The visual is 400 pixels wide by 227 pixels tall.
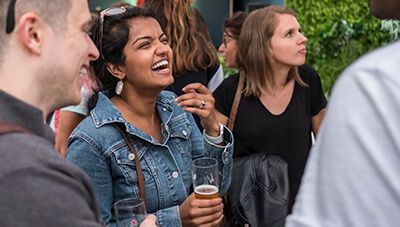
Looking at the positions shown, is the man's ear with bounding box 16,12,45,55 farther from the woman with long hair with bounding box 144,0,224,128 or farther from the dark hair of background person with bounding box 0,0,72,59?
the woman with long hair with bounding box 144,0,224,128

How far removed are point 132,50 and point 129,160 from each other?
523mm

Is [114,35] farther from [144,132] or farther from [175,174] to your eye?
[175,174]

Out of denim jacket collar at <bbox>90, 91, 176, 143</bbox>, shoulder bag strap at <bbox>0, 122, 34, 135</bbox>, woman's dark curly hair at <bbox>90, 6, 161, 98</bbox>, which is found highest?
shoulder bag strap at <bbox>0, 122, 34, 135</bbox>

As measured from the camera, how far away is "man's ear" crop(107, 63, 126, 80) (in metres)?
2.41

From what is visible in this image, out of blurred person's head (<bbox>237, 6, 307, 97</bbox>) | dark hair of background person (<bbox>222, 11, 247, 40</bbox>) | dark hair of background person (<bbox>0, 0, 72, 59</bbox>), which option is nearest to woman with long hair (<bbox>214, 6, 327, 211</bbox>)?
blurred person's head (<bbox>237, 6, 307, 97</bbox>)

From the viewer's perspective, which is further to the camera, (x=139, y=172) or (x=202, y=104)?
(x=202, y=104)

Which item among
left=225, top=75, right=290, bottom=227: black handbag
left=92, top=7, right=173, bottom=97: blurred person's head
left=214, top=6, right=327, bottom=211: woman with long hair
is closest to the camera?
left=92, top=7, right=173, bottom=97: blurred person's head

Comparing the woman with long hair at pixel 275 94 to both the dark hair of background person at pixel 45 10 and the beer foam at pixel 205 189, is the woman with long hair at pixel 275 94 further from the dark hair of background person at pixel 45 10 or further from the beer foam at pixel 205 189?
the dark hair of background person at pixel 45 10

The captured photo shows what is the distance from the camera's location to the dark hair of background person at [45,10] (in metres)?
1.28

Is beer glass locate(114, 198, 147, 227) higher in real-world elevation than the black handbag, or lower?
higher

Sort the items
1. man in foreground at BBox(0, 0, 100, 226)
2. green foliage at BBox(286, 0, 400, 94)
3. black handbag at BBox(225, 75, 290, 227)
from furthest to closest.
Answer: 1. green foliage at BBox(286, 0, 400, 94)
2. black handbag at BBox(225, 75, 290, 227)
3. man in foreground at BBox(0, 0, 100, 226)

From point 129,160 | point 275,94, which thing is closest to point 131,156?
point 129,160

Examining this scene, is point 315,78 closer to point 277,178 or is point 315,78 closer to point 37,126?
point 277,178

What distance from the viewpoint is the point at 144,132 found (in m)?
2.29
